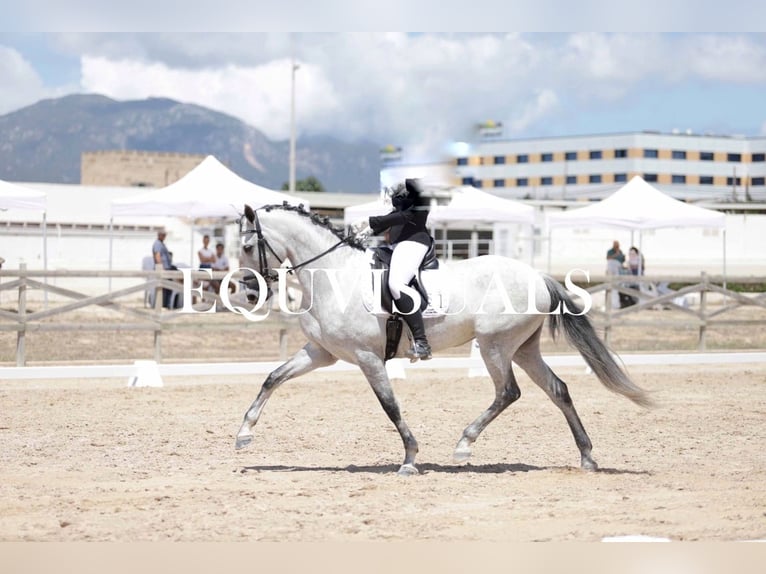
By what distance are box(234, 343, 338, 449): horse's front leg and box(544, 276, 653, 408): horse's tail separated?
1.96 meters

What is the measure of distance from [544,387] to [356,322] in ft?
5.60

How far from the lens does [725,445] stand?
34.1 feet

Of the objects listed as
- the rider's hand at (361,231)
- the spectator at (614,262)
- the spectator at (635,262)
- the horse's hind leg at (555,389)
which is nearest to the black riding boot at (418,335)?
the rider's hand at (361,231)

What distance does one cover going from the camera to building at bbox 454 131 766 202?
8250cm

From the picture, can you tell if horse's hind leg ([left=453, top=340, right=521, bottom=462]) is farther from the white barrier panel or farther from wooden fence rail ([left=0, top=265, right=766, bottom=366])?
wooden fence rail ([left=0, top=265, right=766, bottom=366])

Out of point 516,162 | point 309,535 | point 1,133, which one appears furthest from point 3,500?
point 1,133

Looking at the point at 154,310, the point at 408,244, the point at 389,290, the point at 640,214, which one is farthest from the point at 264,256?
the point at 640,214

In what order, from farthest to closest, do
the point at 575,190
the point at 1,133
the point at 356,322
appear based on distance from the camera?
the point at 1,133 < the point at 575,190 < the point at 356,322

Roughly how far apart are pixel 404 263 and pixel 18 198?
40.0ft

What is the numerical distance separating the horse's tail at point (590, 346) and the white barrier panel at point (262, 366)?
5398mm

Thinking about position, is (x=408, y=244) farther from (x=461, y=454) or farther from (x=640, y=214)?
(x=640, y=214)

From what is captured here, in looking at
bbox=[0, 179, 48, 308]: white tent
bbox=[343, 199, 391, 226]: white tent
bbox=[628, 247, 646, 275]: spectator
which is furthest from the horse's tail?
bbox=[628, 247, 646, 275]: spectator

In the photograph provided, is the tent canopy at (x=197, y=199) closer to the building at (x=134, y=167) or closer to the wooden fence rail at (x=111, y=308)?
the wooden fence rail at (x=111, y=308)

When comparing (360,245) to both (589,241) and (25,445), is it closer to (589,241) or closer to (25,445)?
(25,445)
